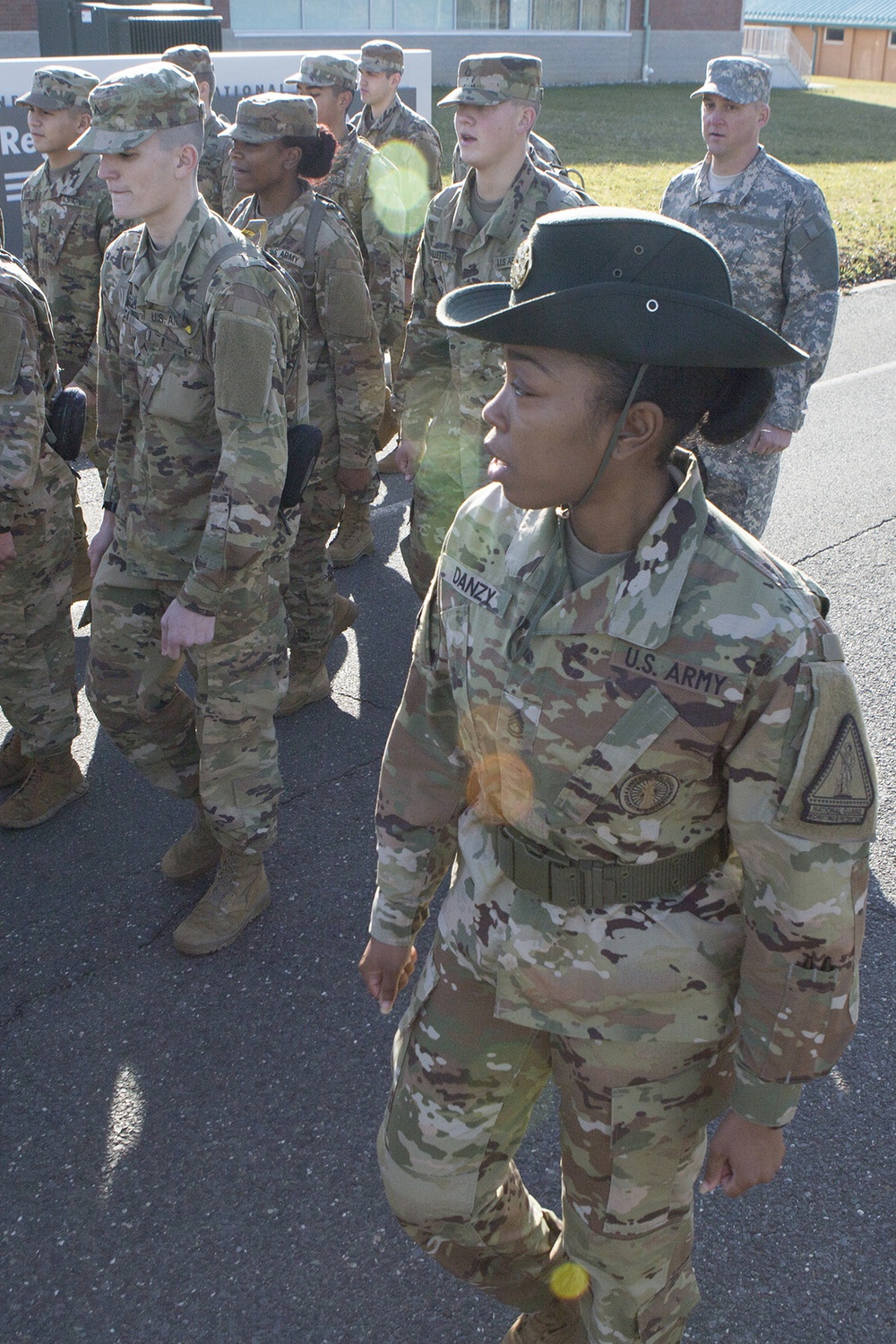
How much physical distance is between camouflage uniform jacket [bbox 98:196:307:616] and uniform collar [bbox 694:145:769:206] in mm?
2195

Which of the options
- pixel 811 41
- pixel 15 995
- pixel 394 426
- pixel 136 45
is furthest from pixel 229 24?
pixel 811 41

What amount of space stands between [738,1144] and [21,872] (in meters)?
2.86

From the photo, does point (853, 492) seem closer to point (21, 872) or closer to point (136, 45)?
point (21, 872)

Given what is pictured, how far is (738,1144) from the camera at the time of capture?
1.97 metres

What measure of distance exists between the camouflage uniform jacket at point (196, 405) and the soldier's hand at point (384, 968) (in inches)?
53.2

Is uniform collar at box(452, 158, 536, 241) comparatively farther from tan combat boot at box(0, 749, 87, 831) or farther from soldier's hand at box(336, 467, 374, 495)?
tan combat boot at box(0, 749, 87, 831)

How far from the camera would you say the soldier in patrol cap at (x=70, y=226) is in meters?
5.88

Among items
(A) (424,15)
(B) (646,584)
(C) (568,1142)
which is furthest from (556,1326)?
(A) (424,15)


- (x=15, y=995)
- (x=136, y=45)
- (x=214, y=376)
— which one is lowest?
(x=15, y=995)

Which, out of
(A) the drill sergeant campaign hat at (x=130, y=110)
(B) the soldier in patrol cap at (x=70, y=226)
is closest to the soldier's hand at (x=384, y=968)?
(A) the drill sergeant campaign hat at (x=130, y=110)

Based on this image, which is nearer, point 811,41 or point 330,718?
point 330,718

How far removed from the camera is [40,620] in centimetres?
436

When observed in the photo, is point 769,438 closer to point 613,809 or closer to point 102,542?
point 102,542

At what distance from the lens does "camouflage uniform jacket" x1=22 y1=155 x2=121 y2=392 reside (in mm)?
5945
